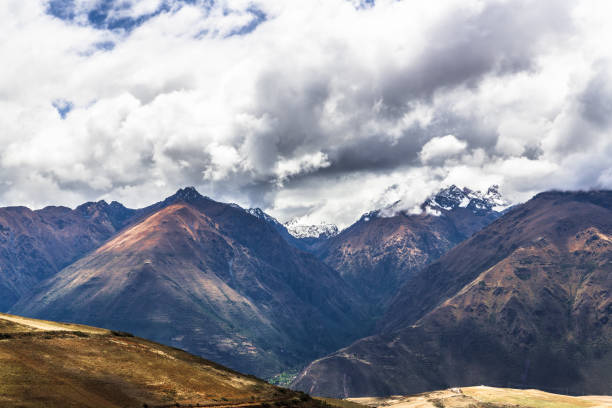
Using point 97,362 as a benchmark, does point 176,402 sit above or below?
below

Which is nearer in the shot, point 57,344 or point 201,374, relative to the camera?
point 57,344

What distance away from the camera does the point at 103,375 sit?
13362cm

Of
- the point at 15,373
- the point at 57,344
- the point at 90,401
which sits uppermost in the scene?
the point at 57,344

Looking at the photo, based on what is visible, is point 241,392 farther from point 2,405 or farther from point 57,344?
point 2,405

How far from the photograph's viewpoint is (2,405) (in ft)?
320

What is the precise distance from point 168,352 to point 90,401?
62101 mm

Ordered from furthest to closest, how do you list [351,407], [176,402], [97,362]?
[351,407] < [97,362] < [176,402]

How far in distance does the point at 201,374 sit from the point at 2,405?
6845 centimetres

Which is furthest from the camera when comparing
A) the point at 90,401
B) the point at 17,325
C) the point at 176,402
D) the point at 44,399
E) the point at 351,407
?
the point at 351,407

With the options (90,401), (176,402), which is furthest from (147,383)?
(90,401)

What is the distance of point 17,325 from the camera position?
6038 inches

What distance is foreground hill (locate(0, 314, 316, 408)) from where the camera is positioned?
11262 cm

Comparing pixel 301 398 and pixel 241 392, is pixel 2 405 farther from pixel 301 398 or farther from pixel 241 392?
pixel 301 398

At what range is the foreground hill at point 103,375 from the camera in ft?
370
